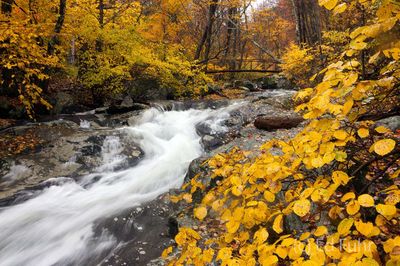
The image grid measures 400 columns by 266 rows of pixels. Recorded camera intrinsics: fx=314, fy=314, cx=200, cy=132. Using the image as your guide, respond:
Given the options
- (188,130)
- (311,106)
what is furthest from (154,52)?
(311,106)

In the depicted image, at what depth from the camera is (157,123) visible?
12.2m

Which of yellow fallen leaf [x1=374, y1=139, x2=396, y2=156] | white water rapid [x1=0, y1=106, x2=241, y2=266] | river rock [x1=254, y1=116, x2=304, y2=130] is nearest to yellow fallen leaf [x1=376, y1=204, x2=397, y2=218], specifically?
yellow fallen leaf [x1=374, y1=139, x2=396, y2=156]

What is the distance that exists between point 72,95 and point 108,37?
3275 millimetres

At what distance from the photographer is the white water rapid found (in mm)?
5402

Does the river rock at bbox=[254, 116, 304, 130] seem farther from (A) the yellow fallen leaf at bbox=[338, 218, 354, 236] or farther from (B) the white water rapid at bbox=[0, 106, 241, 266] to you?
(A) the yellow fallen leaf at bbox=[338, 218, 354, 236]

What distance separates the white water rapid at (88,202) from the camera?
5402 mm

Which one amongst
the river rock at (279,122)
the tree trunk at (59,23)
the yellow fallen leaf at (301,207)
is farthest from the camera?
the tree trunk at (59,23)

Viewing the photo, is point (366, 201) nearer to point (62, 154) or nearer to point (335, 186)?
point (335, 186)

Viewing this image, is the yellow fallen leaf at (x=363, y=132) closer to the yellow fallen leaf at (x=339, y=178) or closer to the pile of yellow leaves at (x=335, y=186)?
the pile of yellow leaves at (x=335, y=186)

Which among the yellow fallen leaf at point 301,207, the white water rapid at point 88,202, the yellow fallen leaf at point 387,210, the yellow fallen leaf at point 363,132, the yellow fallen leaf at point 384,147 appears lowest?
the white water rapid at point 88,202

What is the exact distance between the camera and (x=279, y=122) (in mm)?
8562

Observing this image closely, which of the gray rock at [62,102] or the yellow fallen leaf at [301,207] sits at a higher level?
the yellow fallen leaf at [301,207]

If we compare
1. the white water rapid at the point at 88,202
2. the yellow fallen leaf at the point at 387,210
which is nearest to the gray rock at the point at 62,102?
the white water rapid at the point at 88,202

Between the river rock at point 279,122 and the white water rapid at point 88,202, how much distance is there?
2157mm
